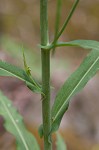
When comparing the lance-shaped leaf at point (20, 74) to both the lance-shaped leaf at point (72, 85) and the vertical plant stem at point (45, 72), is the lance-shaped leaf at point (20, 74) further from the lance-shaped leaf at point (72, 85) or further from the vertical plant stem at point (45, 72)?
the lance-shaped leaf at point (72, 85)

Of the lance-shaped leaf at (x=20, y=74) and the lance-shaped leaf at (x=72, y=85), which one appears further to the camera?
the lance-shaped leaf at (x=72, y=85)

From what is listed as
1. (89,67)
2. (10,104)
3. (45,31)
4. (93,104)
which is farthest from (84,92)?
(45,31)

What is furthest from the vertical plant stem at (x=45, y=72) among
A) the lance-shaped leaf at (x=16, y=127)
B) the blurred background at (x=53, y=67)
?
the blurred background at (x=53, y=67)

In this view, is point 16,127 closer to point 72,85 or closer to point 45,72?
point 72,85

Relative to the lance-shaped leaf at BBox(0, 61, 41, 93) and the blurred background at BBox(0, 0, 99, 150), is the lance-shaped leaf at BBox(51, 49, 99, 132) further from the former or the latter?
the blurred background at BBox(0, 0, 99, 150)

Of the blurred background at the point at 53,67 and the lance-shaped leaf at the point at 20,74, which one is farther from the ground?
the lance-shaped leaf at the point at 20,74

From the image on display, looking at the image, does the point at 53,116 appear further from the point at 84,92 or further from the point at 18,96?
the point at 84,92

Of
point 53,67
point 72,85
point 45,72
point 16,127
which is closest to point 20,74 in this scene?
point 45,72
